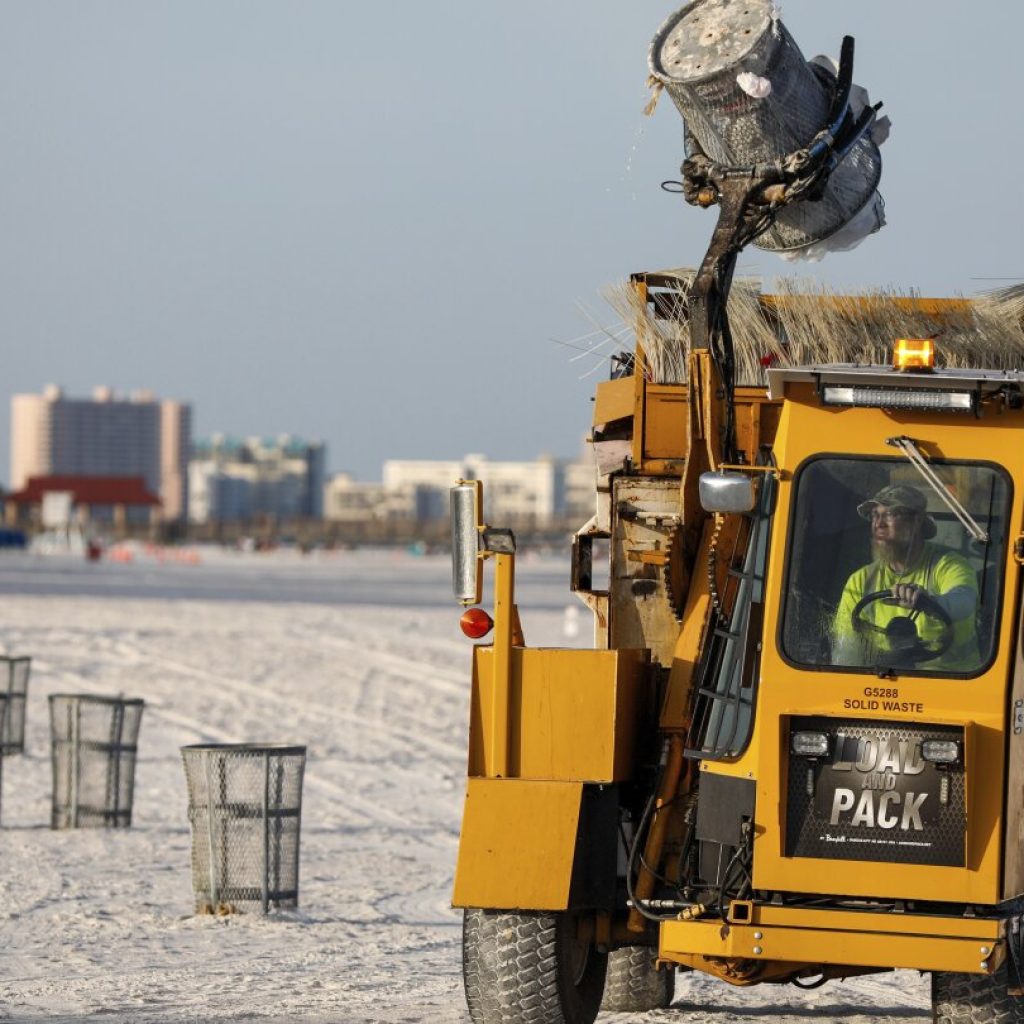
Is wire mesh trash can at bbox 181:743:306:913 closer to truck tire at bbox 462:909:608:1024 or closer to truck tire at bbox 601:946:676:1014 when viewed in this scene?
truck tire at bbox 601:946:676:1014

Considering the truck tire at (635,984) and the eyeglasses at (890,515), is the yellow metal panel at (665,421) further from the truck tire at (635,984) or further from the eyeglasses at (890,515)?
the truck tire at (635,984)

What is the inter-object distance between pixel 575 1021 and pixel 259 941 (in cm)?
346

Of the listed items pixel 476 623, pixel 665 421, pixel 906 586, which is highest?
pixel 665 421

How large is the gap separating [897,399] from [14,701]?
10.4m

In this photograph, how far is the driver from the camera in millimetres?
6955

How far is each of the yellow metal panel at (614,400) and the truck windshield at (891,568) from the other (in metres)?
1.44

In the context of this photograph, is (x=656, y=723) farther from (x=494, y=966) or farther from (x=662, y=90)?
(x=662, y=90)

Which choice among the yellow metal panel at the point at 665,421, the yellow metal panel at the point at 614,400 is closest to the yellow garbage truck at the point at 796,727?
the yellow metal panel at the point at 665,421

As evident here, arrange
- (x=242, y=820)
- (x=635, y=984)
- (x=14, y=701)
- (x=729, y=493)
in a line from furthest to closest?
(x=14, y=701) < (x=242, y=820) < (x=635, y=984) < (x=729, y=493)

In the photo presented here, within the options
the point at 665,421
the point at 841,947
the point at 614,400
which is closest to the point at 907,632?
the point at 841,947

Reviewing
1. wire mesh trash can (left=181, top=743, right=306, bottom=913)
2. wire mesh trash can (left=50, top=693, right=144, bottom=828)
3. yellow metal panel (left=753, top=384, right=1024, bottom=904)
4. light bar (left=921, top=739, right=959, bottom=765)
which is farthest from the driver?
wire mesh trash can (left=50, top=693, right=144, bottom=828)

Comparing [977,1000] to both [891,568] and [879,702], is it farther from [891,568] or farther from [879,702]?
[891,568]

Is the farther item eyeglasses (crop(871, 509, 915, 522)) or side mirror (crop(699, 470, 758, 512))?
eyeglasses (crop(871, 509, 915, 522))

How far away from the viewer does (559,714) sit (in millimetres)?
7457
